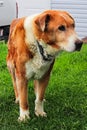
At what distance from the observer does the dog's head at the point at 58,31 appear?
577 cm

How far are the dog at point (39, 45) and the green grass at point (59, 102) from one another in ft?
0.63

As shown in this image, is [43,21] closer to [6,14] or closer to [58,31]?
[58,31]

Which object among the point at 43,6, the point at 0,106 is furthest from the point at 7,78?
the point at 43,6

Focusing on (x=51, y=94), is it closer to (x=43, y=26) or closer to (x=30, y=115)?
(x=30, y=115)

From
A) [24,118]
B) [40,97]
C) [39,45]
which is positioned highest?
[39,45]

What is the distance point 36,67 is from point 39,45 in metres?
0.30

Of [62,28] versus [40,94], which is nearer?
[62,28]

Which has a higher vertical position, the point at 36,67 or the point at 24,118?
the point at 36,67

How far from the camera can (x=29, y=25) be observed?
20.1ft

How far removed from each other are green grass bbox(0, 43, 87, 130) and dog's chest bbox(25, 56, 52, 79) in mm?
584

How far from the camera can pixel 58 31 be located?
5.81 meters

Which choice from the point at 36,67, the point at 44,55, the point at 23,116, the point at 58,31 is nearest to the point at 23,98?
the point at 23,116

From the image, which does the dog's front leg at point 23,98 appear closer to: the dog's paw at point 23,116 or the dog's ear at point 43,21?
the dog's paw at point 23,116

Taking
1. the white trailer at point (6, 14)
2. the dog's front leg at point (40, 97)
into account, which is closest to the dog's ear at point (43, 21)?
the dog's front leg at point (40, 97)
